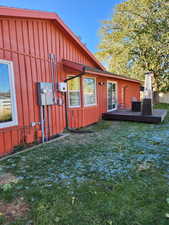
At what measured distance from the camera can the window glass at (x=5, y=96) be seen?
3.81m

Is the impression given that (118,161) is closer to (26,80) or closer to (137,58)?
(26,80)

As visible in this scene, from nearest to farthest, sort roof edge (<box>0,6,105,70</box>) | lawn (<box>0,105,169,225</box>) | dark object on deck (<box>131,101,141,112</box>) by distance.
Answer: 1. lawn (<box>0,105,169,225</box>)
2. roof edge (<box>0,6,105,70</box>)
3. dark object on deck (<box>131,101,141,112</box>)

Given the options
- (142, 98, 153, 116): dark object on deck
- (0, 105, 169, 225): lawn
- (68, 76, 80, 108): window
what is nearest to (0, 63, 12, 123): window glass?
(0, 105, 169, 225): lawn

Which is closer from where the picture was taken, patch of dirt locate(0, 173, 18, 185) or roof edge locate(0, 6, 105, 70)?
patch of dirt locate(0, 173, 18, 185)

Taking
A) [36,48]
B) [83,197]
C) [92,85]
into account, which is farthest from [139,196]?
[92,85]

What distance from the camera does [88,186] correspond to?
92.4 inches

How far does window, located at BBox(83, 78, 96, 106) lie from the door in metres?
1.98

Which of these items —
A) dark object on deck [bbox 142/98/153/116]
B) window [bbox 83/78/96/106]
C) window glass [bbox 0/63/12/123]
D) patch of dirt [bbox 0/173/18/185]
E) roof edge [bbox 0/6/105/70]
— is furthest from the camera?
dark object on deck [bbox 142/98/153/116]

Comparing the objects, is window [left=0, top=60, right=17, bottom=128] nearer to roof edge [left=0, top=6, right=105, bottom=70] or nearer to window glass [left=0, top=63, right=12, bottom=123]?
window glass [left=0, top=63, right=12, bottom=123]

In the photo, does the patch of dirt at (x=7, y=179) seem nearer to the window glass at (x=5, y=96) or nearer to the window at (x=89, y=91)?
the window glass at (x=5, y=96)

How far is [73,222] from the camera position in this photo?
1.67 meters

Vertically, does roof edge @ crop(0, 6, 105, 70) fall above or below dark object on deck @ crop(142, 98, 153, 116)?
above

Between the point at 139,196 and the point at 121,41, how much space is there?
56.3 feet

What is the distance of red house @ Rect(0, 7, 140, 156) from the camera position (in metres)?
3.88
